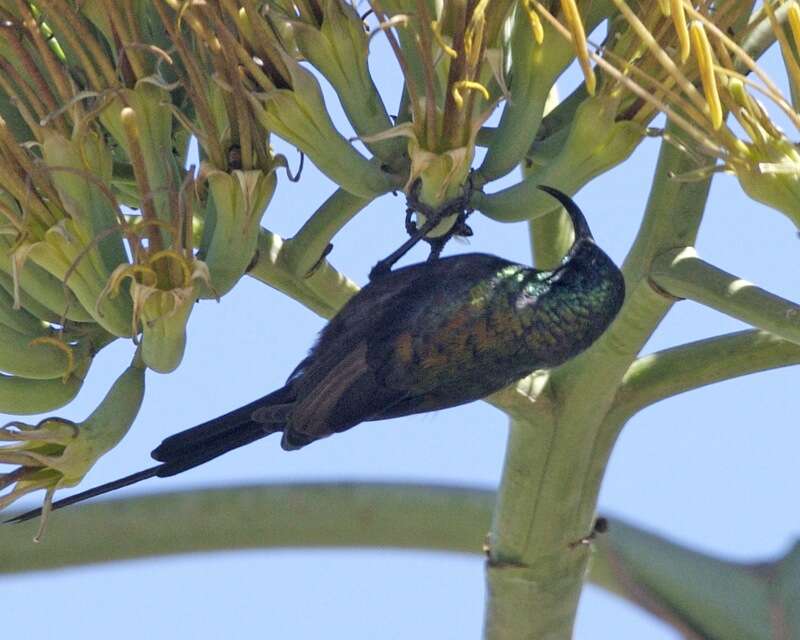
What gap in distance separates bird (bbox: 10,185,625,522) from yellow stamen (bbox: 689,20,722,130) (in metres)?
0.70

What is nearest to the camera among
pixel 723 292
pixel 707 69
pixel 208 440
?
pixel 707 69

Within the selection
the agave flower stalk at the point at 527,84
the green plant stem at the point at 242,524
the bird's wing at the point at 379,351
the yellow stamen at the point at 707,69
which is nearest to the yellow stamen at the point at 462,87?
the agave flower stalk at the point at 527,84

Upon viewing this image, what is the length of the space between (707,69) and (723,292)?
0.34 metres

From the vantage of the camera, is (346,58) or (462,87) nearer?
(462,87)

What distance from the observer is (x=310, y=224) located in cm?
218

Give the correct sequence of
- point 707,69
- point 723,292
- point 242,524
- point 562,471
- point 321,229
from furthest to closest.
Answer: point 242,524, point 562,471, point 321,229, point 723,292, point 707,69

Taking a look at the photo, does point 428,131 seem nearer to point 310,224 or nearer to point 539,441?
point 310,224

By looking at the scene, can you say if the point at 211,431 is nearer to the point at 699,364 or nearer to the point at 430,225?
the point at 430,225

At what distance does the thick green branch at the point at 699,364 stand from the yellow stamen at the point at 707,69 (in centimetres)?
49

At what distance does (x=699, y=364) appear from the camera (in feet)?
7.62

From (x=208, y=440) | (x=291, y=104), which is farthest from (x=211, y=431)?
(x=291, y=104)

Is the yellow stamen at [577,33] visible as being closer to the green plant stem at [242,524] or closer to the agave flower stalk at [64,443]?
the agave flower stalk at [64,443]

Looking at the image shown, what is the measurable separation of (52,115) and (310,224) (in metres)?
0.37

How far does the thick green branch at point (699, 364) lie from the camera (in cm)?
227
